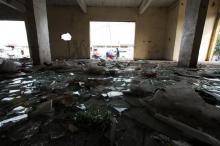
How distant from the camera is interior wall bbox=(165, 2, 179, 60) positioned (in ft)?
22.7

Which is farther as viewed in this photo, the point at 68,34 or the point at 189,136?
the point at 68,34

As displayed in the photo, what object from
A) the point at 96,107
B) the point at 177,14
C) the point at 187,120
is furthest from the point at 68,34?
the point at 187,120

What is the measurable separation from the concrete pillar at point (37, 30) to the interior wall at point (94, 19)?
354cm

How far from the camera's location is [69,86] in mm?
2184

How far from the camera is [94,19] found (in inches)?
312

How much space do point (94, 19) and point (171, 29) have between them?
14.4 feet

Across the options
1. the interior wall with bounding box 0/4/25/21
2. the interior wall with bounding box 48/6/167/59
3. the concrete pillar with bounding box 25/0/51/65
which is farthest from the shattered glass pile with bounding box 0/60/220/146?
the interior wall with bounding box 0/4/25/21

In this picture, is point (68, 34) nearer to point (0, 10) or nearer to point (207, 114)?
point (0, 10)

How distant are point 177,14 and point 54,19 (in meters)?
6.71

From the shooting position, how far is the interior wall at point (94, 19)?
310 inches

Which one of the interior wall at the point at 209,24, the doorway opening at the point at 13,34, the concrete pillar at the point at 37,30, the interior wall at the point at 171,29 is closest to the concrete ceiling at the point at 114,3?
the interior wall at the point at 171,29

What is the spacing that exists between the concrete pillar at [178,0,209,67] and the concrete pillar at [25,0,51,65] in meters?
4.53

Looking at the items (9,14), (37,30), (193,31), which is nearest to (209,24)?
(193,31)

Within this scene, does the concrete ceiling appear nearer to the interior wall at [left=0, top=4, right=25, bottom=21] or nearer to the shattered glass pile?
the interior wall at [left=0, top=4, right=25, bottom=21]
